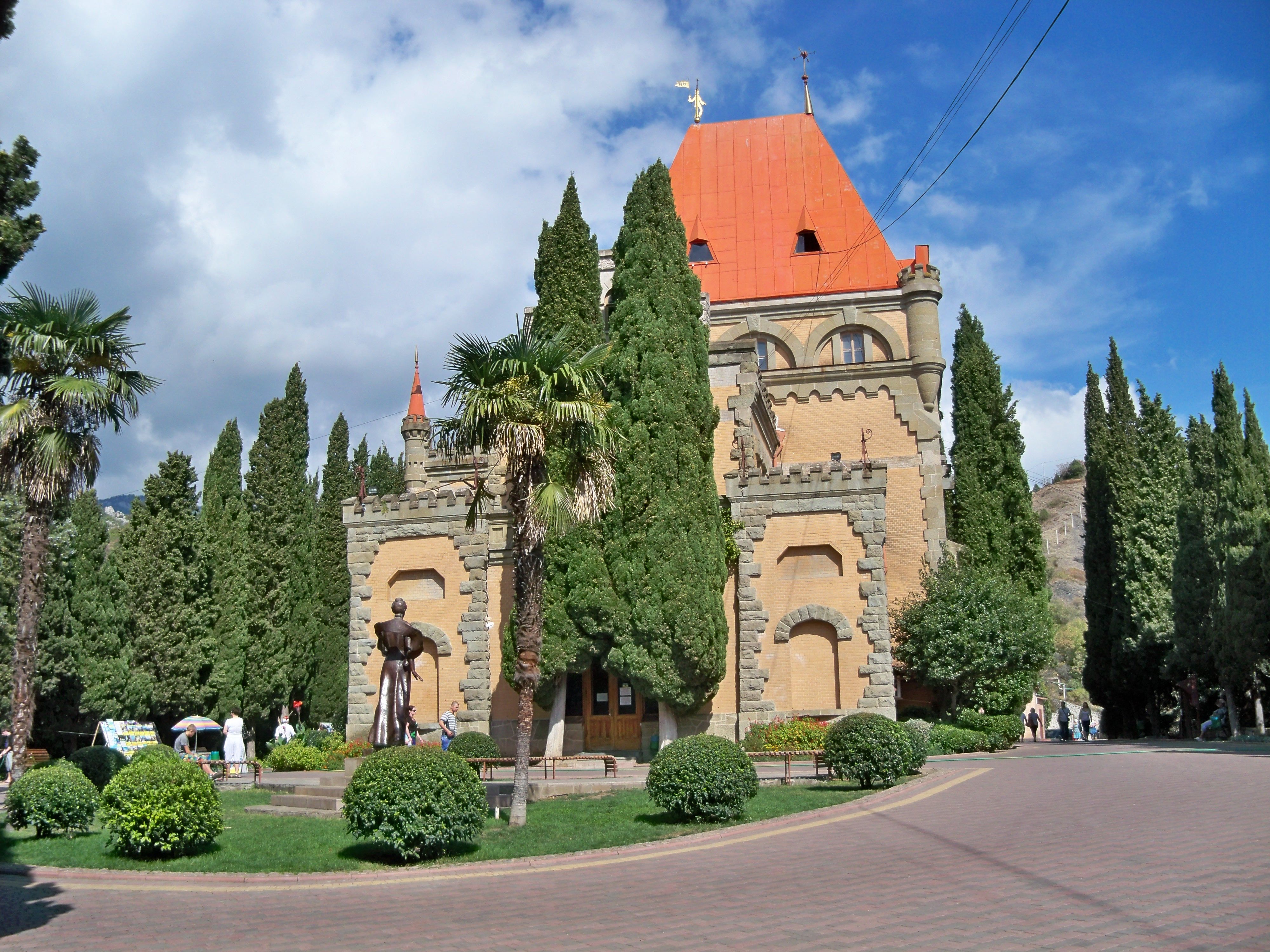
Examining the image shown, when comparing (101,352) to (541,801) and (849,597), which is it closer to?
(541,801)

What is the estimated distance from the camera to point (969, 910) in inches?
336

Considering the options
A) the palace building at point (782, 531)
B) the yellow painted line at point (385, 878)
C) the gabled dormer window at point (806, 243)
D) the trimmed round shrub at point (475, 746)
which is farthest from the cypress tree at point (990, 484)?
the yellow painted line at point (385, 878)

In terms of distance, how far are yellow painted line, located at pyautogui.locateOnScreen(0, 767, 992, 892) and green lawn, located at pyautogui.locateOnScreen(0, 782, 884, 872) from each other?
41cm

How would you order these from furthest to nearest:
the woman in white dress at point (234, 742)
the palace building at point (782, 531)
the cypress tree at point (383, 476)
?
the cypress tree at point (383, 476), the palace building at point (782, 531), the woman in white dress at point (234, 742)

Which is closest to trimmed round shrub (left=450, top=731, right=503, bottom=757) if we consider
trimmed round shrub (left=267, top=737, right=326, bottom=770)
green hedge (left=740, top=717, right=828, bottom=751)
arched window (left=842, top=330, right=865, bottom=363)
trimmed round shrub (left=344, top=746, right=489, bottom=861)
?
trimmed round shrub (left=344, top=746, right=489, bottom=861)

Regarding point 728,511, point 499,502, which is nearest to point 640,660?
point 728,511

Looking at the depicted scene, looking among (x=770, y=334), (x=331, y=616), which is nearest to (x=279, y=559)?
(x=331, y=616)

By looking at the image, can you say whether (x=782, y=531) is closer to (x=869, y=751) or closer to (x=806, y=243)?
(x=869, y=751)

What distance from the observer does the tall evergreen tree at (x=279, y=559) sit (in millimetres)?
36562

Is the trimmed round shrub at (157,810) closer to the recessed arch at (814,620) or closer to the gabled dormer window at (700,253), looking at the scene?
the recessed arch at (814,620)

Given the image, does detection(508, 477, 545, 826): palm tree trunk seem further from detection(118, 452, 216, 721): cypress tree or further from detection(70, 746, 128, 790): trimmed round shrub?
detection(118, 452, 216, 721): cypress tree

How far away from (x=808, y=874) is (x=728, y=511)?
18279 mm

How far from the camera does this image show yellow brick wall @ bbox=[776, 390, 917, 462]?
39438 millimetres

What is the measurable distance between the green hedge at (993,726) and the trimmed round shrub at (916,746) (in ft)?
24.5
